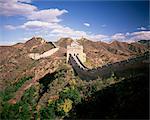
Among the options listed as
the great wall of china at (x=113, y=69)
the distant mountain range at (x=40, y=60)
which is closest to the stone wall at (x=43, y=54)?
the distant mountain range at (x=40, y=60)

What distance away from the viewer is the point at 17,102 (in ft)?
101

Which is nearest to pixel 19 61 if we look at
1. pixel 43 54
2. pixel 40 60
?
pixel 43 54

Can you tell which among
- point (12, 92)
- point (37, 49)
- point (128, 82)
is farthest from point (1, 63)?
point (128, 82)

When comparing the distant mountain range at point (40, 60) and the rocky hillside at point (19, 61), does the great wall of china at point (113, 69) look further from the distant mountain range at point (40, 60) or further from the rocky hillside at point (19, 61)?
the rocky hillside at point (19, 61)

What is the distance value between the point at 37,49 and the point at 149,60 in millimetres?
43821

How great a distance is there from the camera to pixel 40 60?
4838 cm

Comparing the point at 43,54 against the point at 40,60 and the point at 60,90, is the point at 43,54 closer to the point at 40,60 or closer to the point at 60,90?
the point at 40,60

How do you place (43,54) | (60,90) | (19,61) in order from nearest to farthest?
(60,90)
(43,54)
(19,61)

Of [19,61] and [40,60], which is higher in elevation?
[40,60]

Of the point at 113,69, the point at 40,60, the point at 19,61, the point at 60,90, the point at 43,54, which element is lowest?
the point at 60,90

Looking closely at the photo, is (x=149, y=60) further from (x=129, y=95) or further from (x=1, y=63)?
(x=1, y=63)

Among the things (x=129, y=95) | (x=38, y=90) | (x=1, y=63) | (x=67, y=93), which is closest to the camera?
(x=129, y=95)

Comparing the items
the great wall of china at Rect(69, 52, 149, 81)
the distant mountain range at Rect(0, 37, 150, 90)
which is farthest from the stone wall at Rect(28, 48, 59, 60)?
the great wall of china at Rect(69, 52, 149, 81)

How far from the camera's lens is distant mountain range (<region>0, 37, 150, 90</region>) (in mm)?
41750
